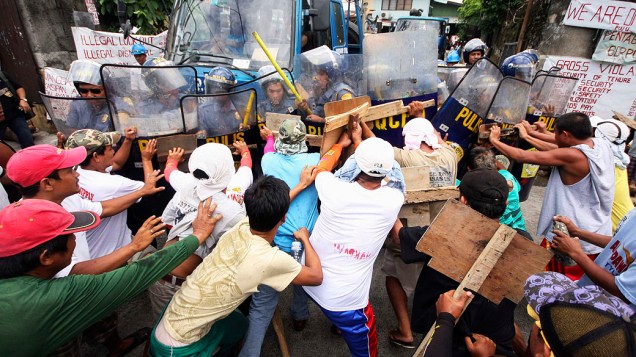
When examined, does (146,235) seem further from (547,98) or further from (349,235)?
(547,98)

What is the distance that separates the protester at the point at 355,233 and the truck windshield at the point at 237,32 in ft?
8.20

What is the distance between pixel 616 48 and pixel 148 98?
26.1 feet

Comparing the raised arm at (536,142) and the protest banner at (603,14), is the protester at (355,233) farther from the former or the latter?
the protest banner at (603,14)

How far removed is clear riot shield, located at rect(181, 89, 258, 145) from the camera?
300 cm

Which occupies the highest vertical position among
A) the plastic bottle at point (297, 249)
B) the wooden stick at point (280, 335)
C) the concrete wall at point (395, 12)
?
the concrete wall at point (395, 12)

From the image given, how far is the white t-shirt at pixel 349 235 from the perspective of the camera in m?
1.90

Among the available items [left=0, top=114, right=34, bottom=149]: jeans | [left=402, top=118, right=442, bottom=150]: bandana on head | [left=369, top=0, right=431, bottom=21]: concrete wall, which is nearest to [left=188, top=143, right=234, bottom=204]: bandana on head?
[left=402, top=118, right=442, bottom=150]: bandana on head

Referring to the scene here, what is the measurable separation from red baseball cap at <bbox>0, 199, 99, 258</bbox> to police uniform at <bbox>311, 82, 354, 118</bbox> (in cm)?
262

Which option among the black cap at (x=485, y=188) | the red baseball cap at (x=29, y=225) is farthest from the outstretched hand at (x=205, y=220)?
the black cap at (x=485, y=188)

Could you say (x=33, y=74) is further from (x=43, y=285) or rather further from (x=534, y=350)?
(x=534, y=350)

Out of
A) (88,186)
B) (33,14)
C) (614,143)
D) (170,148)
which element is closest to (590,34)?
(614,143)

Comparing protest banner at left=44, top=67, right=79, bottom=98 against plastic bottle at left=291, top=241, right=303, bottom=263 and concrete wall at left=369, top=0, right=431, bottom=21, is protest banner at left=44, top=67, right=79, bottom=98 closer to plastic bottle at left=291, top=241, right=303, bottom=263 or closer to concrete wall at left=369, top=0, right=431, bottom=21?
plastic bottle at left=291, top=241, right=303, bottom=263

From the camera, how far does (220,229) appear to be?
208 centimetres

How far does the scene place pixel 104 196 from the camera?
2.29 meters
